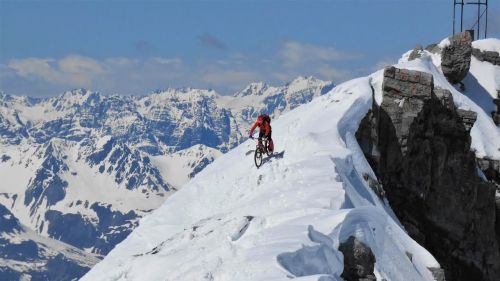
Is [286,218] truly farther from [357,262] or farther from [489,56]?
[489,56]

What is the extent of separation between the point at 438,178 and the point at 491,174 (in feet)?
31.1

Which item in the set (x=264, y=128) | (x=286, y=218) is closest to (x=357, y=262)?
(x=286, y=218)

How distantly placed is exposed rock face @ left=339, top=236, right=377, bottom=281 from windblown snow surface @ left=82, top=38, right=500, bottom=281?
0.49 m

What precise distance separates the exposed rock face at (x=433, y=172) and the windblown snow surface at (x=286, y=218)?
1.78 metres

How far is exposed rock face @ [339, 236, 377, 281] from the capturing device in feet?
83.3

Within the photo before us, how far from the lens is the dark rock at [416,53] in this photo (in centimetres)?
6481

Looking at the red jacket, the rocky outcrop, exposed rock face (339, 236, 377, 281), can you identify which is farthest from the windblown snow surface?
the rocky outcrop

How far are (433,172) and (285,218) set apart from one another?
2453cm

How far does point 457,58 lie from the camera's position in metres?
64.6

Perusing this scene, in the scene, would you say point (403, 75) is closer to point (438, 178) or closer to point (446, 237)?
point (438, 178)

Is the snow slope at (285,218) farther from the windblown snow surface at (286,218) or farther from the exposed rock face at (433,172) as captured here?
the exposed rock face at (433,172)

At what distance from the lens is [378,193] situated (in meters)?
41.8

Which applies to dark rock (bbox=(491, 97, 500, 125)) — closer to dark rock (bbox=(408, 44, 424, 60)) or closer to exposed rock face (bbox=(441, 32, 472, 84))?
exposed rock face (bbox=(441, 32, 472, 84))

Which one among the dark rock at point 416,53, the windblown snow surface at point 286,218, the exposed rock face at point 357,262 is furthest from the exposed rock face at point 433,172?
the exposed rock face at point 357,262
